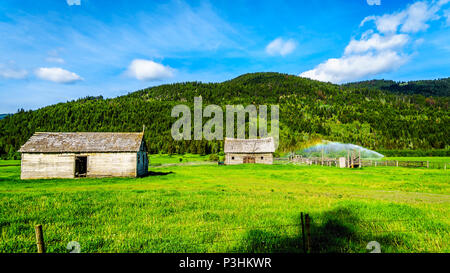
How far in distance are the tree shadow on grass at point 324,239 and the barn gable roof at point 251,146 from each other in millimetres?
51883

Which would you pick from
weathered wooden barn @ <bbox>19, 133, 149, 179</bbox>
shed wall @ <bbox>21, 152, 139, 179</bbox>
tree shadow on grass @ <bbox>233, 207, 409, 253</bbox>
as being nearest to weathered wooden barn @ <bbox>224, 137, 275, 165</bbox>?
weathered wooden barn @ <bbox>19, 133, 149, 179</bbox>

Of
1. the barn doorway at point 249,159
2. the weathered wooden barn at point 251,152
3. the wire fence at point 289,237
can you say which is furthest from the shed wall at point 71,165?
the barn doorway at point 249,159

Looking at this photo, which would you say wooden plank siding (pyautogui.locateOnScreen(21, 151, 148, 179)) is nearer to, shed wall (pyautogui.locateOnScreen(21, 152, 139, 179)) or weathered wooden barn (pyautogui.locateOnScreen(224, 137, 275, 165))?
shed wall (pyautogui.locateOnScreen(21, 152, 139, 179))

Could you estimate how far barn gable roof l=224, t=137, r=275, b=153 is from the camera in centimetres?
6125

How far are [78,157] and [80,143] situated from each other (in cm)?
227

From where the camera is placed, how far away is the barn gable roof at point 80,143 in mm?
33062

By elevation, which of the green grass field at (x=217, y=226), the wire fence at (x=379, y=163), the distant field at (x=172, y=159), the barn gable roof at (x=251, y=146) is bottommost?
the distant field at (x=172, y=159)

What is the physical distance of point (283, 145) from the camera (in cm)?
13988

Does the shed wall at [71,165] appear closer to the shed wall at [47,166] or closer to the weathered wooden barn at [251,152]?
the shed wall at [47,166]

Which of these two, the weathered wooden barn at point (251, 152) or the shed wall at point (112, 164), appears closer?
the shed wall at point (112, 164)

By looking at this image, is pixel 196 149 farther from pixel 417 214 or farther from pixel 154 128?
pixel 417 214

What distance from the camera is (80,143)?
34.4 m

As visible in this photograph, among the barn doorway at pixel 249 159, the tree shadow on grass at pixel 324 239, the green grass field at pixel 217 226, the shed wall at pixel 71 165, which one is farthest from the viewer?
the barn doorway at pixel 249 159
